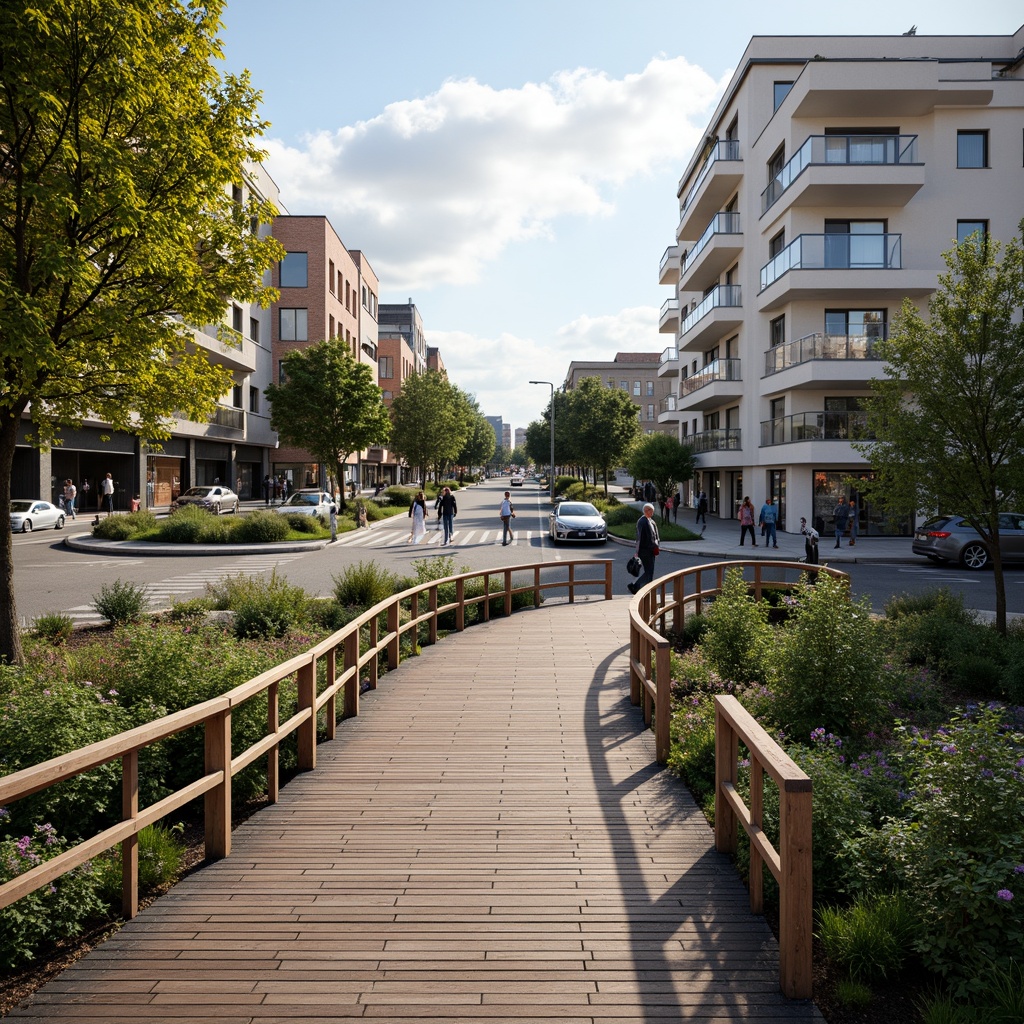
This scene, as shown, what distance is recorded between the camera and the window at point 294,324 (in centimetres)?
5462

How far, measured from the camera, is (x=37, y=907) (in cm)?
391

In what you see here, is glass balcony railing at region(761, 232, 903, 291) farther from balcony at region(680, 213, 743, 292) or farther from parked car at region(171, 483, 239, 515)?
parked car at region(171, 483, 239, 515)

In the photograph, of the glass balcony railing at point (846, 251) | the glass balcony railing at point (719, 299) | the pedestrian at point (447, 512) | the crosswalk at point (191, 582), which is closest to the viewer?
the crosswalk at point (191, 582)

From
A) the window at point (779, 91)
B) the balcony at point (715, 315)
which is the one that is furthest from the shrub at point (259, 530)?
the window at point (779, 91)

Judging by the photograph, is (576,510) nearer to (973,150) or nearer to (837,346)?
(837,346)

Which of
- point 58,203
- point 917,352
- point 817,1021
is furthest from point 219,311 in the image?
point 917,352

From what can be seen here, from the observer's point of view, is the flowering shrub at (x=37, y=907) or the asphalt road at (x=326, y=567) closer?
the flowering shrub at (x=37, y=907)

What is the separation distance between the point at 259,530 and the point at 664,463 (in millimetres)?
16725

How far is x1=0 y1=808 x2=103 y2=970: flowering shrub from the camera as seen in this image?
3768mm

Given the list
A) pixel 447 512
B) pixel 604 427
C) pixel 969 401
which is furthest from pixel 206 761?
pixel 604 427

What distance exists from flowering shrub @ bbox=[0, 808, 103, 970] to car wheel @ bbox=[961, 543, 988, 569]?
2406 centimetres

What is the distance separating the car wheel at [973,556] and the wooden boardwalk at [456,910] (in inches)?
776

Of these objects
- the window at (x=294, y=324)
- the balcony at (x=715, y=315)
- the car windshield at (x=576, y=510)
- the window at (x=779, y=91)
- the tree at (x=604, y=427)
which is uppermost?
the window at (x=779, y=91)

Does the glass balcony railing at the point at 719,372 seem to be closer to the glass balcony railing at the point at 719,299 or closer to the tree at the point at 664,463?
the glass balcony railing at the point at 719,299
